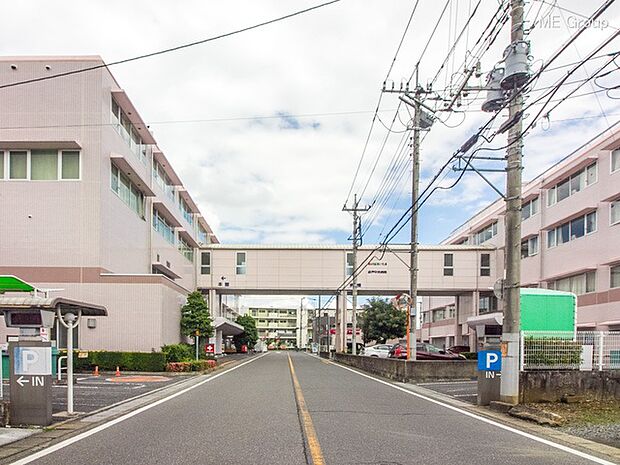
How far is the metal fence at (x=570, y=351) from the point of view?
1549 centimetres

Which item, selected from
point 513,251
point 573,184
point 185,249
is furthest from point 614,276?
point 185,249

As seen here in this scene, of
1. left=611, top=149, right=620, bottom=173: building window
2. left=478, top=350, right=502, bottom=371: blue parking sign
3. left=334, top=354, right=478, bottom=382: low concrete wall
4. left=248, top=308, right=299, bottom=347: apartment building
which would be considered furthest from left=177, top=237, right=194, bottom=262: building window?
left=248, top=308, right=299, bottom=347: apartment building

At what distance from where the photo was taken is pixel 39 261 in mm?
30500

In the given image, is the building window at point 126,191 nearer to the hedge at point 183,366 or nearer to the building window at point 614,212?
the hedge at point 183,366

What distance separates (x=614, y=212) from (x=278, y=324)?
130m

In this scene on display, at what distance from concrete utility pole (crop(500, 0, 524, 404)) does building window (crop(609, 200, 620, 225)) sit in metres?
22.1

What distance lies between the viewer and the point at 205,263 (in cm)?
5806

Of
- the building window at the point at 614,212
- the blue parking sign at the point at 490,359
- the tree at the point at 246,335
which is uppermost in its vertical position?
the building window at the point at 614,212

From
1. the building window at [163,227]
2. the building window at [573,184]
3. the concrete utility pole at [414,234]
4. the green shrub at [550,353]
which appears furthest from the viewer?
the building window at [163,227]

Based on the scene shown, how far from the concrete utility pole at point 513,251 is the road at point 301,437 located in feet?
4.53

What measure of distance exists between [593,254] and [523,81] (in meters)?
26.0

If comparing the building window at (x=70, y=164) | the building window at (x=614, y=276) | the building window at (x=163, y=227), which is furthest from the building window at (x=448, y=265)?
the building window at (x=70, y=164)

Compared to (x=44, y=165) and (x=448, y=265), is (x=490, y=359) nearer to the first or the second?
(x=44, y=165)

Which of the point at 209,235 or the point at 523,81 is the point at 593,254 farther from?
the point at 209,235
